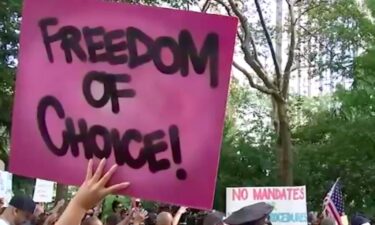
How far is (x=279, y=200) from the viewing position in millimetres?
11289

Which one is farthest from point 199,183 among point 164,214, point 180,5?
point 180,5

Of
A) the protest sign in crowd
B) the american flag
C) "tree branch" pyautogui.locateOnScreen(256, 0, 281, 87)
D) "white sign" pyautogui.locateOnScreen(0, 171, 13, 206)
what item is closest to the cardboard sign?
the american flag

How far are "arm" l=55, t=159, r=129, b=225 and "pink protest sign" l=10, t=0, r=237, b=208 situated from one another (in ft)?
0.25

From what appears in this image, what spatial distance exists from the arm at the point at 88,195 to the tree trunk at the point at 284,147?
1737 centimetres

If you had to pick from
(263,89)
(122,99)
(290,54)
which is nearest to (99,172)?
(122,99)

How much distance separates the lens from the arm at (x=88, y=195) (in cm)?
296

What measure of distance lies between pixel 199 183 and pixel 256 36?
63.1 ft

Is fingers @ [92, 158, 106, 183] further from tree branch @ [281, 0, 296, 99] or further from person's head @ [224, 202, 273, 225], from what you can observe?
tree branch @ [281, 0, 296, 99]

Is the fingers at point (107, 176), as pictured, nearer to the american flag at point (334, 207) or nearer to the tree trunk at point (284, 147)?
the american flag at point (334, 207)

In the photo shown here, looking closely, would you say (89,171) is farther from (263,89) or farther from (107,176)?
(263,89)

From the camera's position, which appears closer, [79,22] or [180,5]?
[79,22]

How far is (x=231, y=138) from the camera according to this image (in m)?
27.5

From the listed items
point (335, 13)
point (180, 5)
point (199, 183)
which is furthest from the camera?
point (335, 13)

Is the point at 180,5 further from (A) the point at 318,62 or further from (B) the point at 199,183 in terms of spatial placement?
(B) the point at 199,183
